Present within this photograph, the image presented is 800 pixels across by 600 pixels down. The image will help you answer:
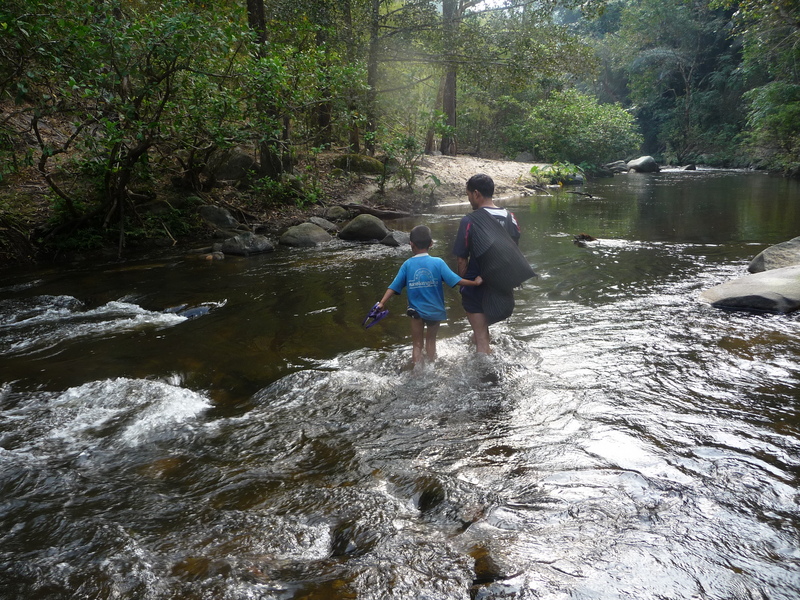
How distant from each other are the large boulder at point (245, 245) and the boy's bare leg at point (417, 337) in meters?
6.76

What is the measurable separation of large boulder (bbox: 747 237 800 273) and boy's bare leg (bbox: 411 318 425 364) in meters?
5.57

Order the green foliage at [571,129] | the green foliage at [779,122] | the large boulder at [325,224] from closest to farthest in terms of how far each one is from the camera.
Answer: the large boulder at [325,224]
the green foliage at [779,122]
the green foliage at [571,129]

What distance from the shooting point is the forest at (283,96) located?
26.8 ft

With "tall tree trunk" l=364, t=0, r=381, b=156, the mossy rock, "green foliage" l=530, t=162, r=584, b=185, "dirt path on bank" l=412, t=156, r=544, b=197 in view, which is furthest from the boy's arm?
"green foliage" l=530, t=162, r=584, b=185

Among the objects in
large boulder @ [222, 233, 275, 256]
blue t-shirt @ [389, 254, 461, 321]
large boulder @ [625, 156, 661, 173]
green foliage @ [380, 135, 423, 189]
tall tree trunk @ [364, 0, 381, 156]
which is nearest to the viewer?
blue t-shirt @ [389, 254, 461, 321]

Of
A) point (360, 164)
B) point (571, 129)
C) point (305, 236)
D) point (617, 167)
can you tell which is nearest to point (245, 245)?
point (305, 236)

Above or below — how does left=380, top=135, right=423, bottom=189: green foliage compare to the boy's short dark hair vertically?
above

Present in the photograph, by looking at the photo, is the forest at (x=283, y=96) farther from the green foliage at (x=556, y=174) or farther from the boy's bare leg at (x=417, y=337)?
the boy's bare leg at (x=417, y=337)

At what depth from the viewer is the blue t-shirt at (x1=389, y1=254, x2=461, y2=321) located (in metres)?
4.78

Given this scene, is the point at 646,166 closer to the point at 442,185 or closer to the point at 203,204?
the point at 442,185

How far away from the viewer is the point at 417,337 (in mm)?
5008

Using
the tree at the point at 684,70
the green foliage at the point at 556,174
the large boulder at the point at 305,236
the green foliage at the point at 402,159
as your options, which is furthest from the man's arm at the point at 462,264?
the tree at the point at 684,70

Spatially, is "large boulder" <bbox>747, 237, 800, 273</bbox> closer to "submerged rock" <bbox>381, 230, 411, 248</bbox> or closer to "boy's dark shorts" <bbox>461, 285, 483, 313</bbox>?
"boy's dark shorts" <bbox>461, 285, 483, 313</bbox>

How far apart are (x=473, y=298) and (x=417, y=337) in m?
0.61
